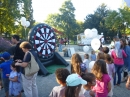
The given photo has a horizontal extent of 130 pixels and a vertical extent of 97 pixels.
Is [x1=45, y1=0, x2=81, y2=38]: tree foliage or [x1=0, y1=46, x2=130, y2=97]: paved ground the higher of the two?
[x1=45, y1=0, x2=81, y2=38]: tree foliage

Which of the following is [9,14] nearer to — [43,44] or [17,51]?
[43,44]

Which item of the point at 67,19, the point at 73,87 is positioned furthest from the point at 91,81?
the point at 67,19

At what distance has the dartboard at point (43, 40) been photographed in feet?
27.9

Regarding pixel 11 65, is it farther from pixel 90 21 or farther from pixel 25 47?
pixel 90 21

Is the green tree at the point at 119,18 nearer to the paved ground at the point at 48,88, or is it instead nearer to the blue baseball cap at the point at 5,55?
the paved ground at the point at 48,88

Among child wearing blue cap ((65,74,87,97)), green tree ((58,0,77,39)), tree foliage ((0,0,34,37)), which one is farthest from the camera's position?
green tree ((58,0,77,39))

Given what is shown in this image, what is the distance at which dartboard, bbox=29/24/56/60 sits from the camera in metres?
8.52

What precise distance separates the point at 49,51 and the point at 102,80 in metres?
6.21

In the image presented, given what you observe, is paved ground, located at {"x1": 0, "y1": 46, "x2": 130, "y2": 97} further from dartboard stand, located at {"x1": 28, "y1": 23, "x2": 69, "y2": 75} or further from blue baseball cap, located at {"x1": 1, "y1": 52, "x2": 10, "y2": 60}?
blue baseball cap, located at {"x1": 1, "y1": 52, "x2": 10, "y2": 60}

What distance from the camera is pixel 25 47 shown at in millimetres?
4309

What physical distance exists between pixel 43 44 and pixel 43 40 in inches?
8.0

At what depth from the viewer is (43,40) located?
9016mm

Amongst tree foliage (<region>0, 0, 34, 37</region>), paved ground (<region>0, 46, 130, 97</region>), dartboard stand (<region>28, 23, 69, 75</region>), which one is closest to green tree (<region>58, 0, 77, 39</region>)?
tree foliage (<region>0, 0, 34, 37</region>)

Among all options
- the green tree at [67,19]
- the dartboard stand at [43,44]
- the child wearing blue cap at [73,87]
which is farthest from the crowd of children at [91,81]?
the green tree at [67,19]
